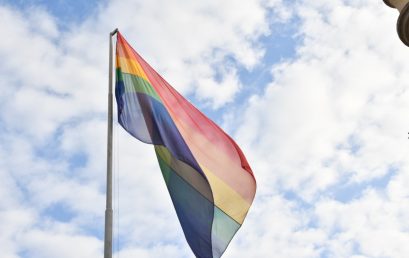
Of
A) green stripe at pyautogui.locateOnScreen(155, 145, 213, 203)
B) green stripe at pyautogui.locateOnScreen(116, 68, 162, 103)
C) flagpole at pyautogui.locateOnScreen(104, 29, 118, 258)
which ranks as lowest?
flagpole at pyautogui.locateOnScreen(104, 29, 118, 258)

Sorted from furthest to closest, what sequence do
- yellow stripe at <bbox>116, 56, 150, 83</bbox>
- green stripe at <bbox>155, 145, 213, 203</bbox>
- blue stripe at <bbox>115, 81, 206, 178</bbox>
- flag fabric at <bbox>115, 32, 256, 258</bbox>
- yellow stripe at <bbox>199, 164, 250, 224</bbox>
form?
yellow stripe at <bbox>116, 56, 150, 83</bbox> < yellow stripe at <bbox>199, 164, 250, 224</bbox> < green stripe at <bbox>155, 145, 213, 203</bbox> < flag fabric at <bbox>115, 32, 256, 258</bbox> < blue stripe at <bbox>115, 81, 206, 178</bbox>

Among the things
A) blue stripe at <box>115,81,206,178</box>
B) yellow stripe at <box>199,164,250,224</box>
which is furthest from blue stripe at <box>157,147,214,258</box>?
blue stripe at <box>115,81,206,178</box>

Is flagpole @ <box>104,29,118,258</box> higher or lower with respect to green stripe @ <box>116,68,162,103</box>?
lower

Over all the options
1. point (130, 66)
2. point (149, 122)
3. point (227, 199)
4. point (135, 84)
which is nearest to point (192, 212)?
point (227, 199)

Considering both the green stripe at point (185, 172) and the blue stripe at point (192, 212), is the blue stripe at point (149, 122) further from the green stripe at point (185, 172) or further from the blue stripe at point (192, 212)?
the blue stripe at point (192, 212)

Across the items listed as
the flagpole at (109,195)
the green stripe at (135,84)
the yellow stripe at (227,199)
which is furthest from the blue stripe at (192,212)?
the green stripe at (135,84)

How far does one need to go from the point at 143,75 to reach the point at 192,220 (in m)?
4.31

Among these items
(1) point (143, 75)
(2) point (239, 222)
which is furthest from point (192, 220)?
(1) point (143, 75)

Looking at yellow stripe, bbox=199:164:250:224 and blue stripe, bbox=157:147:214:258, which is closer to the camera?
blue stripe, bbox=157:147:214:258

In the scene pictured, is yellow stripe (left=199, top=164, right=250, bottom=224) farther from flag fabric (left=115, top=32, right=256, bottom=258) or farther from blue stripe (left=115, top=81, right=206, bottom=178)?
blue stripe (left=115, top=81, right=206, bottom=178)

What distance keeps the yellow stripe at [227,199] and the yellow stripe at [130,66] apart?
123 inches

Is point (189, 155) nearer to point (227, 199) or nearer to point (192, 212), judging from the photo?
point (192, 212)

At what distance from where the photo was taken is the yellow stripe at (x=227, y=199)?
533 inches

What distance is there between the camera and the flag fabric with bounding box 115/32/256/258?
12820mm
